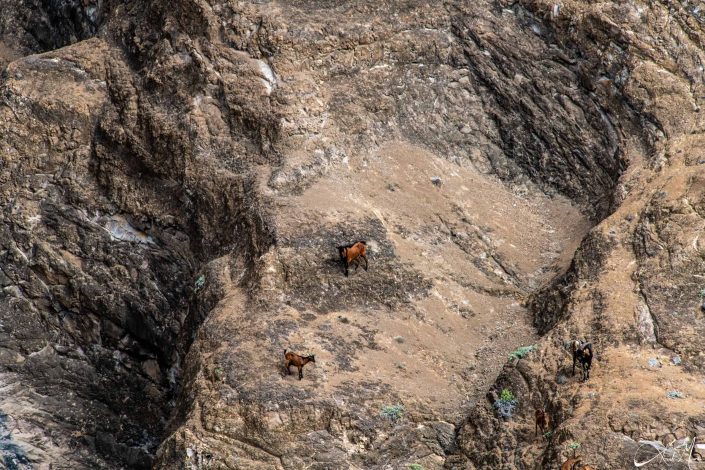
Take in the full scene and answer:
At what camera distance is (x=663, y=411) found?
64.8ft

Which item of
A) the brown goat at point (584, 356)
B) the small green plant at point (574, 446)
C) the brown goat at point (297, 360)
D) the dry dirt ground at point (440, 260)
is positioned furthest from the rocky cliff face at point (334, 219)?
the small green plant at point (574, 446)

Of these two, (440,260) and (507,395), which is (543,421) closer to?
(507,395)

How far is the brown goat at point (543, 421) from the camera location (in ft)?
68.5

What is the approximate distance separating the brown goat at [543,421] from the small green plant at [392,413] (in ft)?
8.31

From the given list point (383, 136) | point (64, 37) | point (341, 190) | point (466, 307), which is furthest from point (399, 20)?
point (64, 37)

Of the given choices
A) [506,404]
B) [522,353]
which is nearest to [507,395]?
[506,404]

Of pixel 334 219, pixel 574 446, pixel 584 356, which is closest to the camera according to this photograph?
pixel 574 446

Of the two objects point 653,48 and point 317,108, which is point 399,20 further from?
point 653,48

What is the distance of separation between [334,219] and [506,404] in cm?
610

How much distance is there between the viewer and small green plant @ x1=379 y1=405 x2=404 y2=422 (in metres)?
21.9

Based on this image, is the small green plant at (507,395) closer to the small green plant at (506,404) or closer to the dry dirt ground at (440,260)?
the small green plant at (506,404)

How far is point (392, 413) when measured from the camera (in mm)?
21938

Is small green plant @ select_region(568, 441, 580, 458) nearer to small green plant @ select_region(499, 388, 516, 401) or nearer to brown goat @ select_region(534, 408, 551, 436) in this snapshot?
brown goat @ select_region(534, 408, 551, 436)

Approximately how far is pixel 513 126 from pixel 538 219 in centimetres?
255
